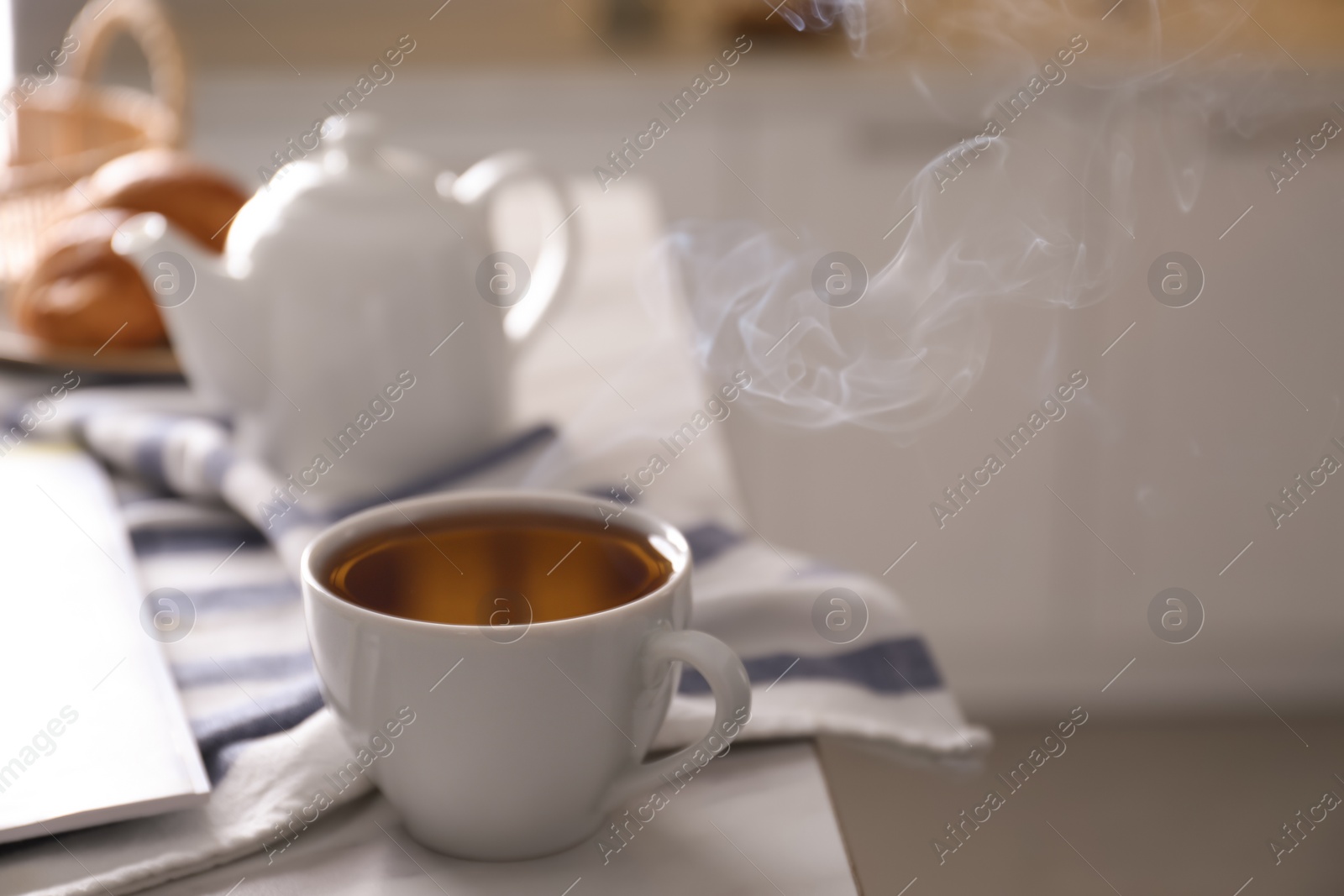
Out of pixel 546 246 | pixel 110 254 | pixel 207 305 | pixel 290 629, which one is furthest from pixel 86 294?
pixel 290 629

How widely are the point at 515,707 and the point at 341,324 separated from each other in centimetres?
40

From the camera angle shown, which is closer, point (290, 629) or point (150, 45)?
point (290, 629)

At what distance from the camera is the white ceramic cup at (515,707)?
404 mm

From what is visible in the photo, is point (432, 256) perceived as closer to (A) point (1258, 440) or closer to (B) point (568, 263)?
(B) point (568, 263)

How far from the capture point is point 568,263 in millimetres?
886

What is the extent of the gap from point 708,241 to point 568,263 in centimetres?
84

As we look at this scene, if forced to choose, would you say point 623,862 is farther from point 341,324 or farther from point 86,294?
point 86,294

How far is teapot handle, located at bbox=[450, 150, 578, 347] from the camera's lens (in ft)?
2.72

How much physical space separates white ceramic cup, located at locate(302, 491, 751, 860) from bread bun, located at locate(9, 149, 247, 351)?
0.57 metres

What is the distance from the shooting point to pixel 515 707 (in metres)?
0.41

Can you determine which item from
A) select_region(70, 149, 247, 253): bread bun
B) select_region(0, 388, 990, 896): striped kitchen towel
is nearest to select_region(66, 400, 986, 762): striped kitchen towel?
select_region(0, 388, 990, 896): striped kitchen towel

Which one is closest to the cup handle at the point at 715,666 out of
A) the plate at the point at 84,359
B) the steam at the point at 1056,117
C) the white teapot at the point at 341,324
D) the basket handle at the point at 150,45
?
the white teapot at the point at 341,324

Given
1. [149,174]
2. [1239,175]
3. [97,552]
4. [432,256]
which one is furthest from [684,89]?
[97,552]

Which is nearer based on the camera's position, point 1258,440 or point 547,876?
point 547,876
